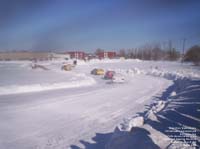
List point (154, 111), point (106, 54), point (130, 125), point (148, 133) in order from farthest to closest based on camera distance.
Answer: point (106, 54) → point (154, 111) → point (130, 125) → point (148, 133)

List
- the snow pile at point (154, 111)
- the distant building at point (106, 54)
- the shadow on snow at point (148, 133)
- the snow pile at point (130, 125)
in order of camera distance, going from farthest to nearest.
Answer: the distant building at point (106, 54) → the snow pile at point (154, 111) → the snow pile at point (130, 125) → the shadow on snow at point (148, 133)

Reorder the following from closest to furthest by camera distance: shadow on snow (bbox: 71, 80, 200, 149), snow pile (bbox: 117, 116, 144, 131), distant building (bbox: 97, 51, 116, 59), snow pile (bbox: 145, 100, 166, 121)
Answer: shadow on snow (bbox: 71, 80, 200, 149) → snow pile (bbox: 117, 116, 144, 131) → snow pile (bbox: 145, 100, 166, 121) → distant building (bbox: 97, 51, 116, 59)

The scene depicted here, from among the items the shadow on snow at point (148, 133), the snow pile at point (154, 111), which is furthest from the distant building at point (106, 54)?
the shadow on snow at point (148, 133)

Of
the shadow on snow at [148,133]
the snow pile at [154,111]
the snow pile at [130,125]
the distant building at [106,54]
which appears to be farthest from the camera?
the distant building at [106,54]

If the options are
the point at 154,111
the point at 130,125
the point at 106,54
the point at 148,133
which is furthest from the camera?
the point at 106,54

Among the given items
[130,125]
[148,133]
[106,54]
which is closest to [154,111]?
[130,125]

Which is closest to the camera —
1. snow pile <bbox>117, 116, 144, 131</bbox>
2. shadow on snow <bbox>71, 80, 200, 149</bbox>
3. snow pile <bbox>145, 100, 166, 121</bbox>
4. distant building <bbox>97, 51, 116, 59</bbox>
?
shadow on snow <bbox>71, 80, 200, 149</bbox>

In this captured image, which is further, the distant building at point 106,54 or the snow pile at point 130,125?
the distant building at point 106,54

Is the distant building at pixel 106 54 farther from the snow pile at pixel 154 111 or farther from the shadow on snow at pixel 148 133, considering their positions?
the shadow on snow at pixel 148 133

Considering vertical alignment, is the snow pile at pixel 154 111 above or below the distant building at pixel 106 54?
below

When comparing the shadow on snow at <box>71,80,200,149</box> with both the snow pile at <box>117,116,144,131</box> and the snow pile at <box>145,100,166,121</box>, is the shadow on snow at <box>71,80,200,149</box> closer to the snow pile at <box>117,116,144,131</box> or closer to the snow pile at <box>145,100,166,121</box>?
the snow pile at <box>145,100,166,121</box>

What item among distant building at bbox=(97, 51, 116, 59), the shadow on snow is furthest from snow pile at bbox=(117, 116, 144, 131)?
distant building at bbox=(97, 51, 116, 59)

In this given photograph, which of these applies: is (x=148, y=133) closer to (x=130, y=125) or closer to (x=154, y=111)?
(x=130, y=125)

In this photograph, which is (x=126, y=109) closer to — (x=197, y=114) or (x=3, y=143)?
(x=197, y=114)
